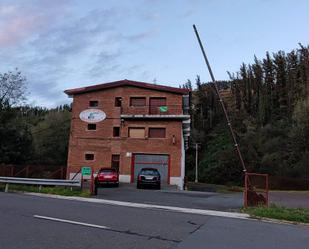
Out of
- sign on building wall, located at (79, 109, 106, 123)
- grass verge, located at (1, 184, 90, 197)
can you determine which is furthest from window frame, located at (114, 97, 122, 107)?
grass verge, located at (1, 184, 90, 197)

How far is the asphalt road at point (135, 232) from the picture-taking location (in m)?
8.34

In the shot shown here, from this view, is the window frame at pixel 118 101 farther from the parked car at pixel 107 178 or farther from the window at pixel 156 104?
the parked car at pixel 107 178

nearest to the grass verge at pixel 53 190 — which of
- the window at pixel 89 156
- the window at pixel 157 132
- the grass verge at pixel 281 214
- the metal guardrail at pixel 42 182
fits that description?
the metal guardrail at pixel 42 182

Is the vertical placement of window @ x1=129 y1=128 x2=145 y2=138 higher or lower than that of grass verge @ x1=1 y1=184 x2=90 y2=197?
higher

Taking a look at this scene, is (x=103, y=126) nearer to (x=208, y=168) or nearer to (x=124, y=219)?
(x=208, y=168)

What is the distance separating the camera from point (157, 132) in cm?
4344

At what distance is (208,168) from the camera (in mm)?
63688

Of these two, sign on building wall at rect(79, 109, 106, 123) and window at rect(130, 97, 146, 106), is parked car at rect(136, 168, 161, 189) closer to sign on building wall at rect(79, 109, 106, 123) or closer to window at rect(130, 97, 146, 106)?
window at rect(130, 97, 146, 106)

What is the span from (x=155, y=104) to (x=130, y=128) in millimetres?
3575

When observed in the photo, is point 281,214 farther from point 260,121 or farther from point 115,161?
point 260,121

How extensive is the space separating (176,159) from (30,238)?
3384 centimetres

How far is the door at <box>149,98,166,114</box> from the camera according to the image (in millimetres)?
43844

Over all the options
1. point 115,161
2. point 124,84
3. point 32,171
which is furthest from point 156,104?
point 32,171

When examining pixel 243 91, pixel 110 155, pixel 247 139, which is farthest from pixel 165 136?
pixel 243 91
